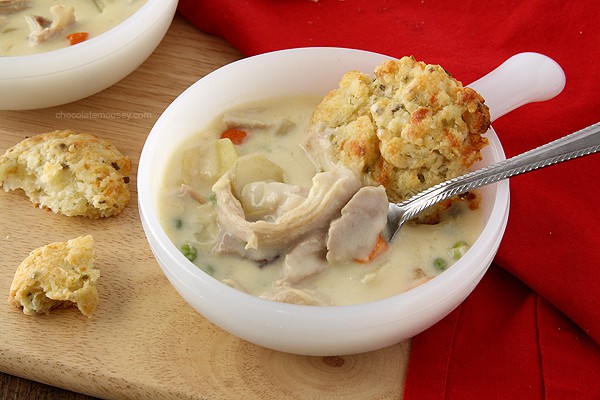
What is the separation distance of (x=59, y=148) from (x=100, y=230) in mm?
305

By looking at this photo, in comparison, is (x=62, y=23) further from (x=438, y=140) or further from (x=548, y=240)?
(x=548, y=240)

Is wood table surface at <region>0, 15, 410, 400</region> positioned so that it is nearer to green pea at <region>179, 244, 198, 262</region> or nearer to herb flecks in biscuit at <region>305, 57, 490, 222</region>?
green pea at <region>179, 244, 198, 262</region>

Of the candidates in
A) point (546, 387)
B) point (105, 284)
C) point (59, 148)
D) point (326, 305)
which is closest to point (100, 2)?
point (59, 148)

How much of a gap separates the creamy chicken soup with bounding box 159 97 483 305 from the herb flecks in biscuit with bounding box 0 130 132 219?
27 centimetres

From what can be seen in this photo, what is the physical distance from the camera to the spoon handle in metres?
2.38

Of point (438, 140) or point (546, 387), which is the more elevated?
point (438, 140)

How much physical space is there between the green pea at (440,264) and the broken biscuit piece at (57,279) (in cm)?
100

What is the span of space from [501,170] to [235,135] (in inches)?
34.5

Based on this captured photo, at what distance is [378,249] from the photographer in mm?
2434

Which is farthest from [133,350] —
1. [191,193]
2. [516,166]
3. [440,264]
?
[516,166]

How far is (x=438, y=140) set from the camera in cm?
245

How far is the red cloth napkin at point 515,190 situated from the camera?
250cm

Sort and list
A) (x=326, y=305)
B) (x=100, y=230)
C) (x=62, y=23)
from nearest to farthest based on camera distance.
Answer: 1. (x=326, y=305)
2. (x=100, y=230)
3. (x=62, y=23)

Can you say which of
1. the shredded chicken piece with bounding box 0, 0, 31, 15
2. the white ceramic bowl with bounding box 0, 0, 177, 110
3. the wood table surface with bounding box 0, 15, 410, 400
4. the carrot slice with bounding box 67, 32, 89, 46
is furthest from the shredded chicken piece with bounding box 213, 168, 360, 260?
the shredded chicken piece with bounding box 0, 0, 31, 15
